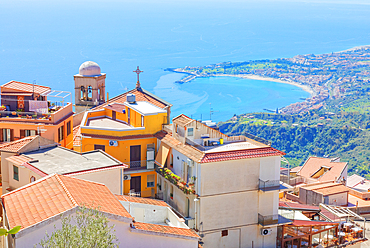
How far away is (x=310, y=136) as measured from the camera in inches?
5468

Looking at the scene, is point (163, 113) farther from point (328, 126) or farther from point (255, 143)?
point (328, 126)

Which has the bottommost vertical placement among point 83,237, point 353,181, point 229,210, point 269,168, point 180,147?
point 353,181

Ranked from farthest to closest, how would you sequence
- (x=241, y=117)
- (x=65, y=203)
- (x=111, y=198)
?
1. (x=241, y=117)
2. (x=111, y=198)
3. (x=65, y=203)

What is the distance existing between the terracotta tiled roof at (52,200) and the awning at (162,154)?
9.47 meters

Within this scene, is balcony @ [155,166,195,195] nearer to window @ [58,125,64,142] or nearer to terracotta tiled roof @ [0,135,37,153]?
window @ [58,125,64,142]

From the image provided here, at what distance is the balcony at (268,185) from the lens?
76.6ft

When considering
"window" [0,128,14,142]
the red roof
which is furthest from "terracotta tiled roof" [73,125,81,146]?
the red roof

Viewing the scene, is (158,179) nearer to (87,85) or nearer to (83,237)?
(83,237)

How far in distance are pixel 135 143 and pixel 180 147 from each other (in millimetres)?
3480

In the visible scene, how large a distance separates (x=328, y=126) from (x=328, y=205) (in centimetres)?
11710

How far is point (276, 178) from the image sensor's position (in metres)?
23.8

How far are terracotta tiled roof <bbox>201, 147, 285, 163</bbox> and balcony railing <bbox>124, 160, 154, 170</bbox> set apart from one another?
5.40m

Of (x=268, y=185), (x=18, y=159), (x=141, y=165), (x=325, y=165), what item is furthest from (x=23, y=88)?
(x=325, y=165)

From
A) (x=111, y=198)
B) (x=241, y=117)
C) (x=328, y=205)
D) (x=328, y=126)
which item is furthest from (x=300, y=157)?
(x=111, y=198)
